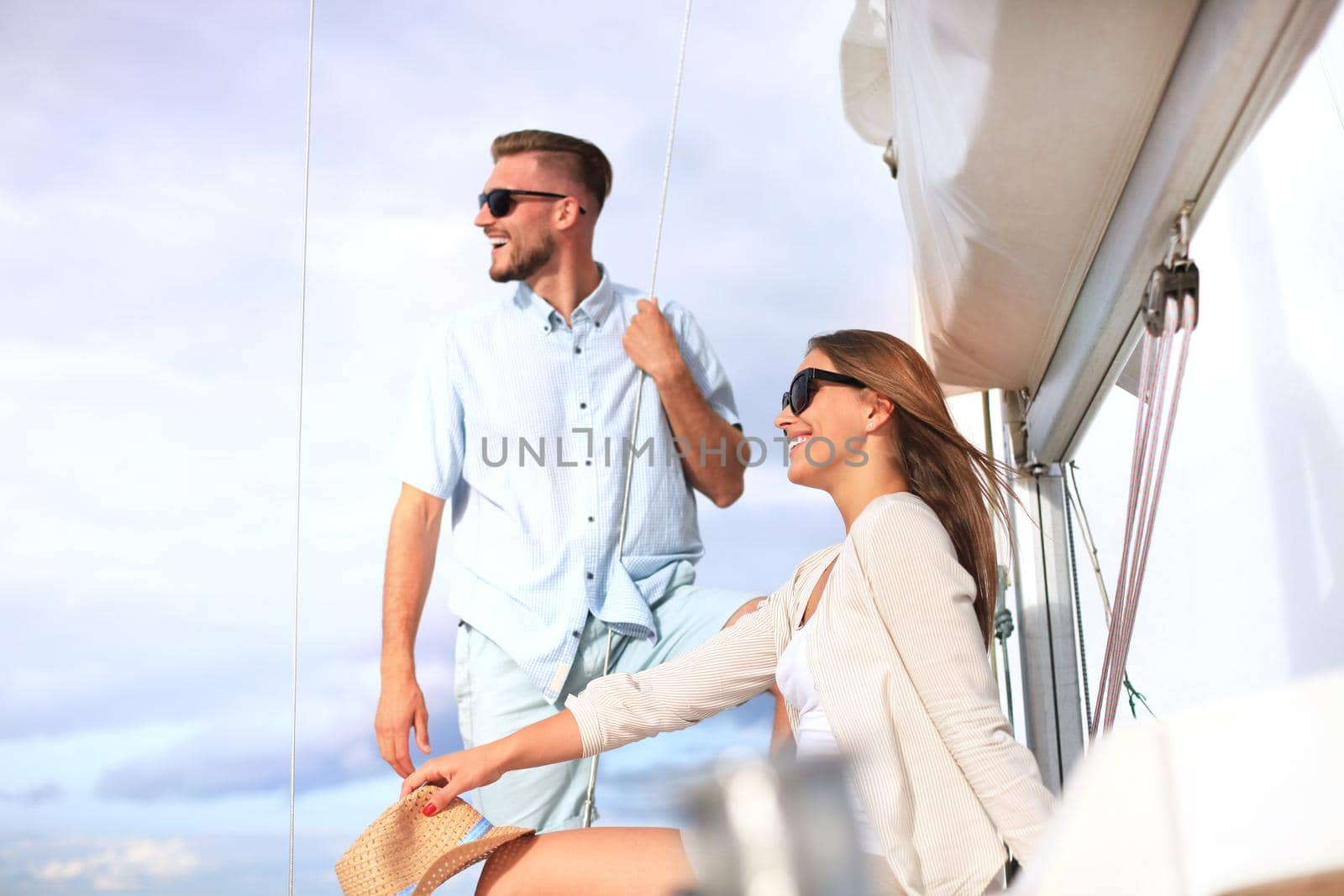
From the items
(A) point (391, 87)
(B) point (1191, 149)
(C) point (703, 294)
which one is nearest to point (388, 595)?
(C) point (703, 294)

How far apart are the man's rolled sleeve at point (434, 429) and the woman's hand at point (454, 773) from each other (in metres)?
0.96

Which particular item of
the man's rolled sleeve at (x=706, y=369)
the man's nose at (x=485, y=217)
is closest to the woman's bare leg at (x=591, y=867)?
the man's rolled sleeve at (x=706, y=369)

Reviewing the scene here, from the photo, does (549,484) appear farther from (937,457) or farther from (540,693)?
(937,457)

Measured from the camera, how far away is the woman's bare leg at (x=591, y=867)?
0.88 m

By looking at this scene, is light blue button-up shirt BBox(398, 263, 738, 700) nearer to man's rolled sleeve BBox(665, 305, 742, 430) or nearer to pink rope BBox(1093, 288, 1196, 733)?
man's rolled sleeve BBox(665, 305, 742, 430)

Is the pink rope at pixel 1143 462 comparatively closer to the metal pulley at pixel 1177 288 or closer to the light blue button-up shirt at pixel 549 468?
the metal pulley at pixel 1177 288

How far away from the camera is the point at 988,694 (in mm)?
892

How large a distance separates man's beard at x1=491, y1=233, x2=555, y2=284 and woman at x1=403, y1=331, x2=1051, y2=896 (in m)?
0.89

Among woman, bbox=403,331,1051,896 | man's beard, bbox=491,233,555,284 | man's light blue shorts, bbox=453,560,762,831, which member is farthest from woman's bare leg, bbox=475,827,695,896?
man's beard, bbox=491,233,555,284

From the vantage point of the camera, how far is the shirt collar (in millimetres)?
1918

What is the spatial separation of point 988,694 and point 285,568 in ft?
5.32

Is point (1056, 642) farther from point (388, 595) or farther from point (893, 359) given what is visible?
point (388, 595)

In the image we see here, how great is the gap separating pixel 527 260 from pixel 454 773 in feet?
3.92

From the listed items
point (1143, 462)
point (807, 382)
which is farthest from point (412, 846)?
point (1143, 462)
